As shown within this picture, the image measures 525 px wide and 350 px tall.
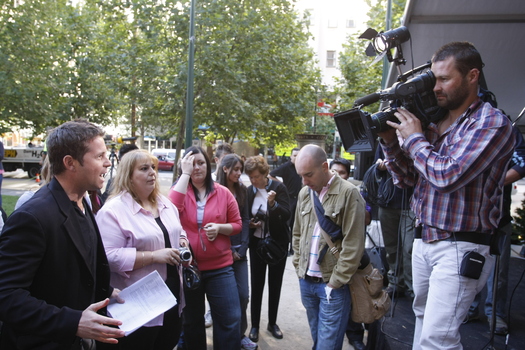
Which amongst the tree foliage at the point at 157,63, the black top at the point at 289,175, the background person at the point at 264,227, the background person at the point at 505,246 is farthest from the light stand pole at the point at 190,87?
the background person at the point at 505,246

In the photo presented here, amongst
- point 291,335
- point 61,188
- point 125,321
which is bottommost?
point 291,335

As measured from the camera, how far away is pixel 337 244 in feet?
10.6

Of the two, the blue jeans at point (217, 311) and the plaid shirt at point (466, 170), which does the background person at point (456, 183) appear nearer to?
the plaid shirt at point (466, 170)

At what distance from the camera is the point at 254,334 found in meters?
4.66

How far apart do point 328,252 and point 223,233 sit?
41.2 inches

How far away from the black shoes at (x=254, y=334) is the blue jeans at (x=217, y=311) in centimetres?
93

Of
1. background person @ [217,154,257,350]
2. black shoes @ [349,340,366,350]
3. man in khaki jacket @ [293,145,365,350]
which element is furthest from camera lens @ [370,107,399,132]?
black shoes @ [349,340,366,350]

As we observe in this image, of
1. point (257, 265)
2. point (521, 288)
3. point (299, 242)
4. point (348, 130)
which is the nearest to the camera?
point (348, 130)

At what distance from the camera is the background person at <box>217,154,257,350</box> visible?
429cm

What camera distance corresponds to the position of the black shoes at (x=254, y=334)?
4.62m

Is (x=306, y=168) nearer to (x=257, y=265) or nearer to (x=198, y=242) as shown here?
(x=198, y=242)

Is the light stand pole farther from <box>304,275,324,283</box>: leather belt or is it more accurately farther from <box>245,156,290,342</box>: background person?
<box>304,275,324,283</box>: leather belt

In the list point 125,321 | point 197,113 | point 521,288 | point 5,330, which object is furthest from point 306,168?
point 197,113

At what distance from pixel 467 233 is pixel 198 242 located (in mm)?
2307
